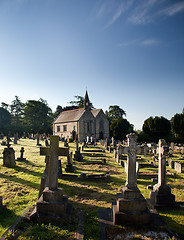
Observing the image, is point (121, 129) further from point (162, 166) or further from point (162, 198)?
point (162, 198)

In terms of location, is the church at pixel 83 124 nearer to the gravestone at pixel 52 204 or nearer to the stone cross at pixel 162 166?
the stone cross at pixel 162 166

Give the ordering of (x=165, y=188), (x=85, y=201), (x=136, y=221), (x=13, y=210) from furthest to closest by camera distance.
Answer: (x=85, y=201)
(x=165, y=188)
(x=13, y=210)
(x=136, y=221)

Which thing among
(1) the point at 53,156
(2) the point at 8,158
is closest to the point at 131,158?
(1) the point at 53,156

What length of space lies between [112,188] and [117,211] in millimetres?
2929

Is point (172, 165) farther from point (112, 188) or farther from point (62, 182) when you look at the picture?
point (62, 182)

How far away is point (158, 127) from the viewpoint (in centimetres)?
3244

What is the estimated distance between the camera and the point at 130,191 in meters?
3.67

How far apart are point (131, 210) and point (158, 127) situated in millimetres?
31936

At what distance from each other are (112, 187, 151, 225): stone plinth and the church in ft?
102

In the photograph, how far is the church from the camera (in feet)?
116

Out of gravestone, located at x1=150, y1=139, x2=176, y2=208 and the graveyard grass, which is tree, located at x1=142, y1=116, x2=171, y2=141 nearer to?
the graveyard grass

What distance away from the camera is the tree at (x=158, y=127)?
32469 millimetres

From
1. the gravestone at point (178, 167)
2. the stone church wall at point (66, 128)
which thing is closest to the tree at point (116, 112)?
the stone church wall at point (66, 128)

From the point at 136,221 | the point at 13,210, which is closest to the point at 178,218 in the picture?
the point at 136,221
